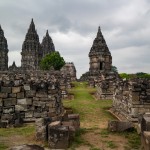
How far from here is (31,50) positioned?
83188mm

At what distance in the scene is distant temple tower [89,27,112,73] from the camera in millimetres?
41469

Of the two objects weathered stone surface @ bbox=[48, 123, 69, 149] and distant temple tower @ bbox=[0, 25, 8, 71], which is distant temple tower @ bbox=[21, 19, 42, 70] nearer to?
distant temple tower @ bbox=[0, 25, 8, 71]

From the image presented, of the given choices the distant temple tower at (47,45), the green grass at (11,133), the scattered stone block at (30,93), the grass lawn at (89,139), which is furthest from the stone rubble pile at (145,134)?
the distant temple tower at (47,45)

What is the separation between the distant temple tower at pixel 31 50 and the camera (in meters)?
83.2

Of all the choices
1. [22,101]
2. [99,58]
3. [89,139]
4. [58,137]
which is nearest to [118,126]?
[89,139]

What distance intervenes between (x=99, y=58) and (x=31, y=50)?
147 ft

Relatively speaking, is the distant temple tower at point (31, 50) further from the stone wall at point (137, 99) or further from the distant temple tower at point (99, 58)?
the stone wall at point (137, 99)

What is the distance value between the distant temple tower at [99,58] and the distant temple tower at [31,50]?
42987mm

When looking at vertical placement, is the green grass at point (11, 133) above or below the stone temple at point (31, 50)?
below

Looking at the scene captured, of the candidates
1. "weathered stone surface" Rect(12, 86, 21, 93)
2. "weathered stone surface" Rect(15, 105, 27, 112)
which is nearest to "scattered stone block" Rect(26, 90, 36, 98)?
"weathered stone surface" Rect(12, 86, 21, 93)

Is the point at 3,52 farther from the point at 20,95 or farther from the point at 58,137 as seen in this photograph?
the point at 58,137

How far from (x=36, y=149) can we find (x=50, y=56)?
59866 mm

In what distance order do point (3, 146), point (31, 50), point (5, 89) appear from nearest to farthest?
1. point (3, 146)
2. point (5, 89)
3. point (31, 50)

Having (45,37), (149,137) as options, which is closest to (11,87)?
(149,137)
